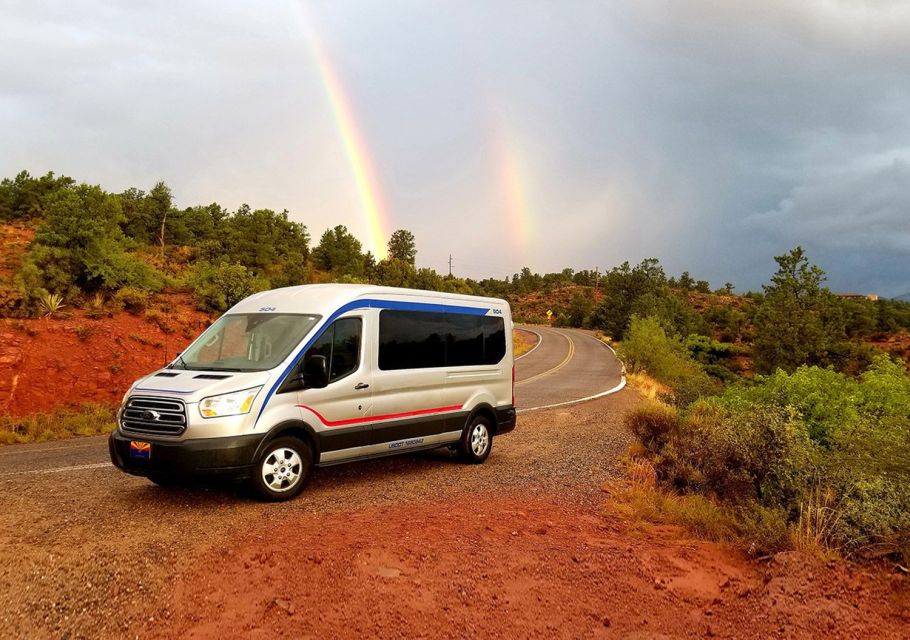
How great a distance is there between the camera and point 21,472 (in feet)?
28.4

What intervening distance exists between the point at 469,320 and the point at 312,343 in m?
3.11

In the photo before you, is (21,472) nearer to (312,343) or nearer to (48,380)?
(312,343)

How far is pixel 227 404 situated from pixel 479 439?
14.2ft

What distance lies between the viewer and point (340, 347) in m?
7.59

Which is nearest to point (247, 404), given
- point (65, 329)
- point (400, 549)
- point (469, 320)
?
point (400, 549)

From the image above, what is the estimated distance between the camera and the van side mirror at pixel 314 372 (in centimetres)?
704

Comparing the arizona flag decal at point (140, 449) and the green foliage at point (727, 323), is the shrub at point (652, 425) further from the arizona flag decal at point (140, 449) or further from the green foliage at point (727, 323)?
the green foliage at point (727, 323)

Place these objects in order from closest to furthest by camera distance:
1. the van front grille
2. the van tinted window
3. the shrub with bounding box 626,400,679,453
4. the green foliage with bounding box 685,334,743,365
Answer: the van front grille < the van tinted window < the shrub with bounding box 626,400,679,453 < the green foliage with bounding box 685,334,743,365

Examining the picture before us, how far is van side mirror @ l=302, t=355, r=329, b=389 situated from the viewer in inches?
277

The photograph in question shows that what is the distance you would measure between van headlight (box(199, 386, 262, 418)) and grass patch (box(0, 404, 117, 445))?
8742 millimetres

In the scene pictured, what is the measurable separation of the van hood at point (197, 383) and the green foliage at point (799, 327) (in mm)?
49670

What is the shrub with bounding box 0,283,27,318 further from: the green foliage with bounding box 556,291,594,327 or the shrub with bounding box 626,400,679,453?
the green foliage with bounding box 556,291,594,327

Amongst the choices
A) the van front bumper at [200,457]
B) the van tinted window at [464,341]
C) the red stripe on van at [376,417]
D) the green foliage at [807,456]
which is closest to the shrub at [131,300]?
the van tinted window at [464,341]

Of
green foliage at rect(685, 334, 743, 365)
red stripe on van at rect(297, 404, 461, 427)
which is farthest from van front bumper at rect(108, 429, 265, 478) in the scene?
green foliage at rect(685, 334, 743, 365)
